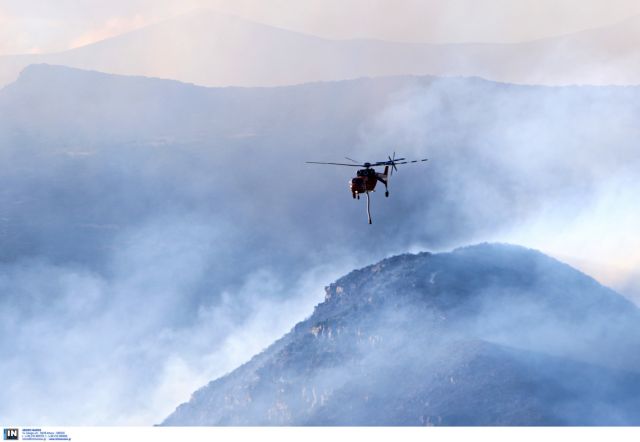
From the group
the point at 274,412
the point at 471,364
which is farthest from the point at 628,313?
the point at 274,412

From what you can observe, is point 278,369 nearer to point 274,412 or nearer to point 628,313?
point 274,412

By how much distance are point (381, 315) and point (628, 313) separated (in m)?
46.1
